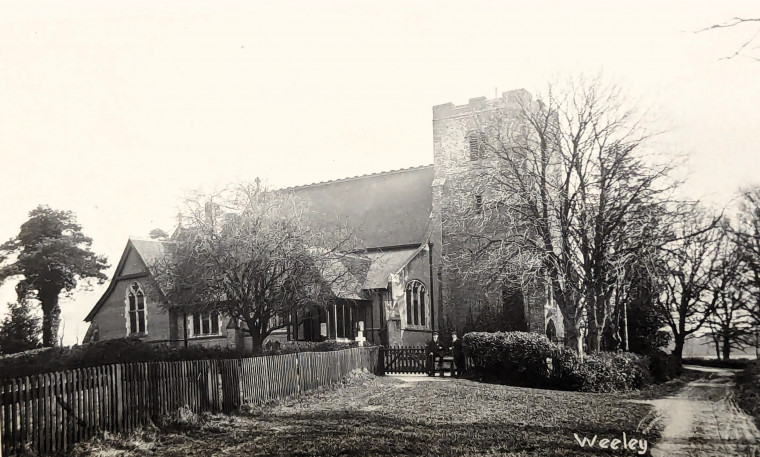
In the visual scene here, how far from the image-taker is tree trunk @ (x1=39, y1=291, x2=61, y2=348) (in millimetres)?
18062

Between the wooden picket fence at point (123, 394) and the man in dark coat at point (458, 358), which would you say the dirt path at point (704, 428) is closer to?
the man in dark coat at point (458, 358)

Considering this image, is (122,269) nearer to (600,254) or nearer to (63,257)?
(63,257)

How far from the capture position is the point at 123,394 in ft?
36.6

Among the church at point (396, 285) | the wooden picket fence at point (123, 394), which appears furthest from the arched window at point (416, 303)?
the wooden picket fence at point (123, 394)

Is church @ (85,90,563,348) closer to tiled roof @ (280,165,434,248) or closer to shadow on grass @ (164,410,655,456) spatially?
tiled roof @ (280,165,434,248)

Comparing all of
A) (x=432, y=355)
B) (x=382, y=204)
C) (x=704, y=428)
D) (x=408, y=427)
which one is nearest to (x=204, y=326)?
(x=382, y=204)

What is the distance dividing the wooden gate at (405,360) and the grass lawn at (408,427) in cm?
615

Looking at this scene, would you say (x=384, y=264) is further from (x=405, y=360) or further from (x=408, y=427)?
(x=408, y=427)

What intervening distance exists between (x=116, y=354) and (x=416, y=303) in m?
14.8

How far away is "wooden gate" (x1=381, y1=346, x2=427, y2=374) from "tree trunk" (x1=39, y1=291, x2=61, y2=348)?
11432 millimetres

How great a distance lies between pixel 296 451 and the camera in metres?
9.91

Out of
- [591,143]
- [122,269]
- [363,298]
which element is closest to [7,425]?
[591,143]

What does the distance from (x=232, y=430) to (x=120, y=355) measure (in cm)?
1577

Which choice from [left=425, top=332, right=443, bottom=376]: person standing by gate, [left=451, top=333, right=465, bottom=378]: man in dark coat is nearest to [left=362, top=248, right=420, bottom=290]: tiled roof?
[left=425, top=332, right=443, bottom=376]: person standing by gate
